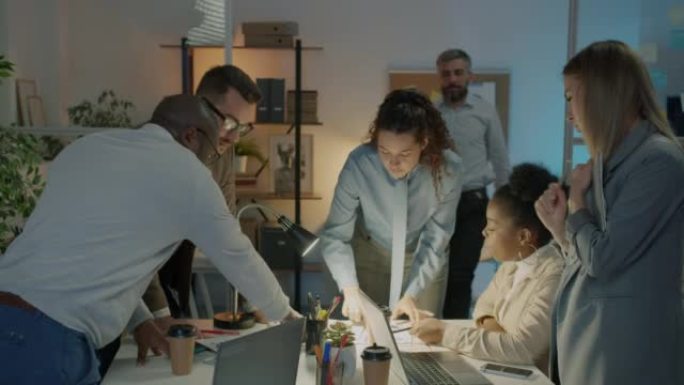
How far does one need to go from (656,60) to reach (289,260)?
278cm

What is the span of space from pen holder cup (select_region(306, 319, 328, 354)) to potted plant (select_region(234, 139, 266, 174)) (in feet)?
11.2

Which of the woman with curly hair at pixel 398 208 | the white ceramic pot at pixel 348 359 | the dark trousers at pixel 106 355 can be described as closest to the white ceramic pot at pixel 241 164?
the woman with curly hair at pixel 398 208

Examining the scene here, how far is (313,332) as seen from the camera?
7.69 ft

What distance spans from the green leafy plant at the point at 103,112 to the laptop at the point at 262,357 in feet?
12.3

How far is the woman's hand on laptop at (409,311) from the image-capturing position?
2.66 meters

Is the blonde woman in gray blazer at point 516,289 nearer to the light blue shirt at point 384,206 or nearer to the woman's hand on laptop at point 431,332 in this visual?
the woman's hand on laptop at point 431,332

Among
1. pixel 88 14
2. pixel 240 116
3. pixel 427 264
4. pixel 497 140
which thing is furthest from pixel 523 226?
pixel 88 14

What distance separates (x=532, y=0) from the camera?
5.89 meters

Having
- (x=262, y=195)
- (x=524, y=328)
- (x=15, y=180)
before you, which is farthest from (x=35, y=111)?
(x=524, y=328)

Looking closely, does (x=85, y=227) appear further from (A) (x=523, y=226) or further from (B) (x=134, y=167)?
(A) (x=523, y=226)

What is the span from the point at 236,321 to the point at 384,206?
782 millimetres

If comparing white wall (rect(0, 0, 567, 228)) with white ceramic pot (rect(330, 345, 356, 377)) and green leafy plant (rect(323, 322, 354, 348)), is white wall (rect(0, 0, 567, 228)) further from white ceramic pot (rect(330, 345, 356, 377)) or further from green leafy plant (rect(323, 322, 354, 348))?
white ceramic pot (rect(330, 345, 356, 377))

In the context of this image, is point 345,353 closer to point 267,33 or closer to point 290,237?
point 290,237

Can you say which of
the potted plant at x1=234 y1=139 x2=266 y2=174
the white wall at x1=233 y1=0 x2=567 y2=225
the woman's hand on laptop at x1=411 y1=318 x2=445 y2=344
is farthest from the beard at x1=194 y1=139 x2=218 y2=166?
the white wall at x1=233 y1=0 x2=567 y2=225
